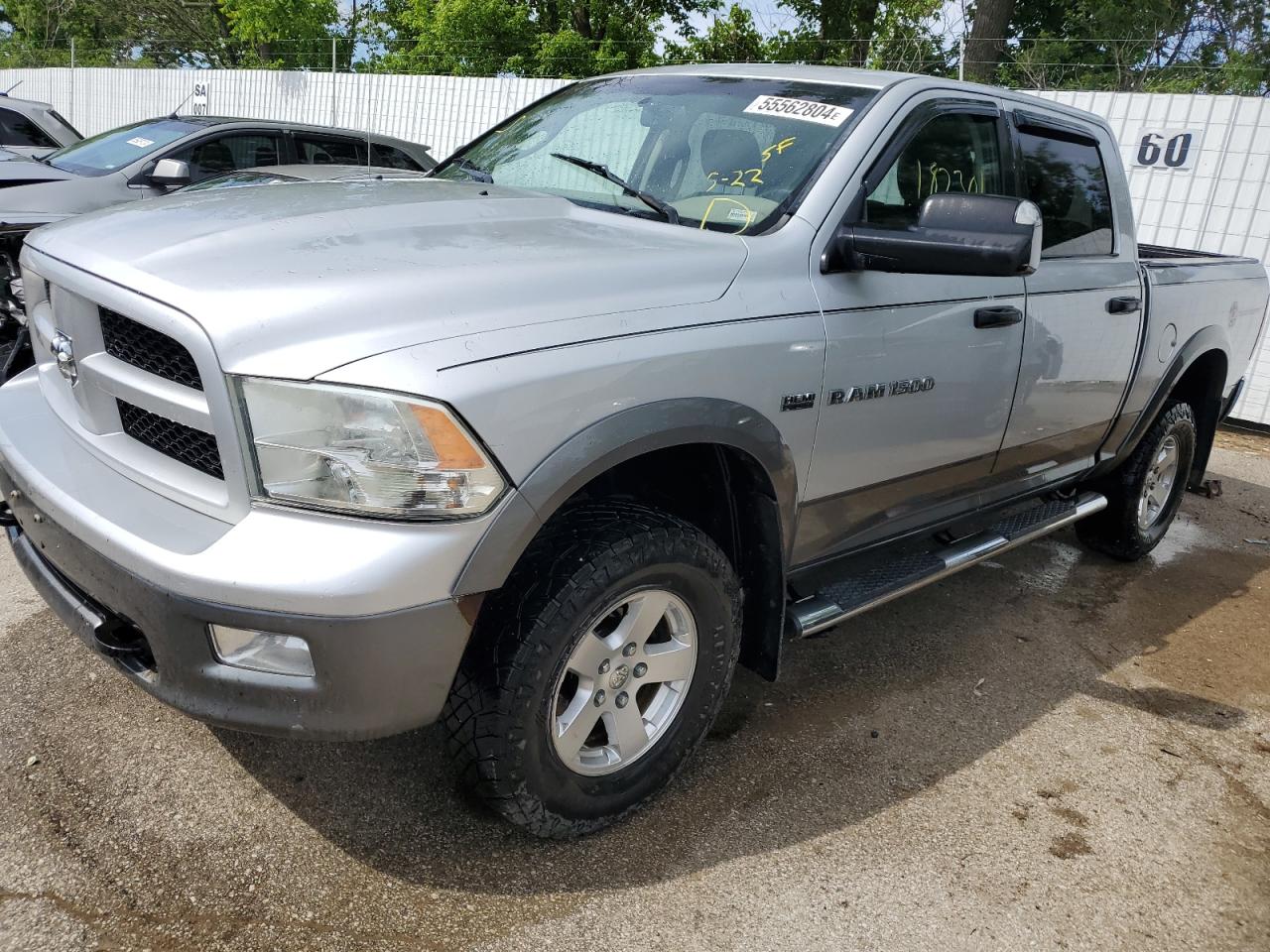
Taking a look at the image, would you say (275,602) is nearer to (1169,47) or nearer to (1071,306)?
(1071,306)

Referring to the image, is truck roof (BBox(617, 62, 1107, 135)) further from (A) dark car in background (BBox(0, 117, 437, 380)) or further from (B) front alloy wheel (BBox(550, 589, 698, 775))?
(A) dark car in background (BBox(0, 117, 437, 380))

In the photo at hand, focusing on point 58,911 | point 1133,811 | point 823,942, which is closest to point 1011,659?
point 1133,811

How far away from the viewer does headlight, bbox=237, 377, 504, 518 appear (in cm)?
184

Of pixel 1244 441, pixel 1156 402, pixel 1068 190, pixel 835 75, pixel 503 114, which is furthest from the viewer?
pixel 503 114

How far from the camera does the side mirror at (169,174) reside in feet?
21.2

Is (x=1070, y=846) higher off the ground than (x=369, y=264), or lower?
lower

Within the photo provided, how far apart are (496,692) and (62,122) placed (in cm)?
1039

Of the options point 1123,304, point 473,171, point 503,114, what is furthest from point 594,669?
point 503,114

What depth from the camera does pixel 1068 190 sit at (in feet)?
12.2

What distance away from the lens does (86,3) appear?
35.1 meters

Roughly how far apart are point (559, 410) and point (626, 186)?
117cm

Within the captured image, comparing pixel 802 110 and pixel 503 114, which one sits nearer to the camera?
pixel 802 110

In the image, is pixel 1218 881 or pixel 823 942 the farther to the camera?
pixel 1218 881

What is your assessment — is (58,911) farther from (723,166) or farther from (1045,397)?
(1045,397)
